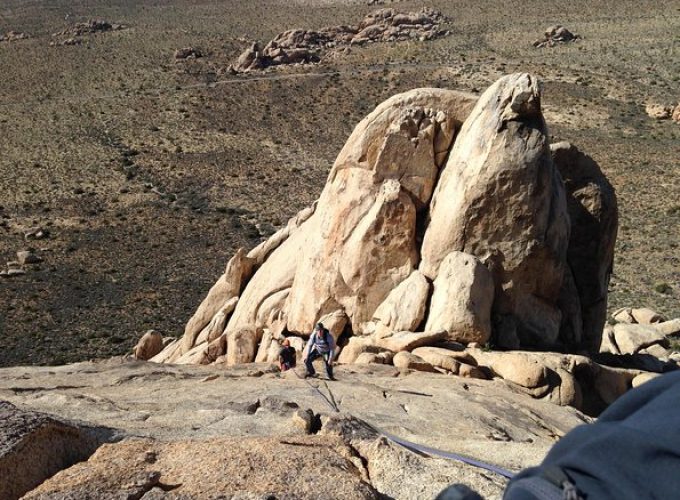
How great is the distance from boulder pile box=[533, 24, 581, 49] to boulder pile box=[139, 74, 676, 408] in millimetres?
72764

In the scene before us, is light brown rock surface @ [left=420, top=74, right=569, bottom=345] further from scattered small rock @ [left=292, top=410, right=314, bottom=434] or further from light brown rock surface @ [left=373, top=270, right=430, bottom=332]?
scattered small rock @ [left=292, top=410, right=314, bottom=434]

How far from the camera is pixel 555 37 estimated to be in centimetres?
9025

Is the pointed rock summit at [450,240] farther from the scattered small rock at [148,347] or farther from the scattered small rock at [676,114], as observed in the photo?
the scattered small rock at [676,114]

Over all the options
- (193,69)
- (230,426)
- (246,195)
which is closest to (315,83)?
(193,69)

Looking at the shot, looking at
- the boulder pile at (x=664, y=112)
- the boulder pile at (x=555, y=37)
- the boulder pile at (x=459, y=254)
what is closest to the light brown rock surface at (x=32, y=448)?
the boulder pile at (x=459, y=254)

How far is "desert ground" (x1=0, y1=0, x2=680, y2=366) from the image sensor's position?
1587 inches

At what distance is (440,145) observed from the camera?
2105cm

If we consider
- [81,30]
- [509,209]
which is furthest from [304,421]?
[81,30]

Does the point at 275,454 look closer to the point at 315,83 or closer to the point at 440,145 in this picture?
the point at 440,145

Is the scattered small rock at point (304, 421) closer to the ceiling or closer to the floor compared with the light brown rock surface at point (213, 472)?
closer to the floor

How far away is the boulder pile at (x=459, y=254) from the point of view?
60.8 feet

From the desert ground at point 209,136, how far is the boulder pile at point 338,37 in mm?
3588

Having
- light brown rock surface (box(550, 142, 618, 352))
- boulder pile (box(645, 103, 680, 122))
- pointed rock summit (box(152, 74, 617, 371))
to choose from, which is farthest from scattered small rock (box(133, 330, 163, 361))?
boulder pile (box(645, 103, 680, 122))

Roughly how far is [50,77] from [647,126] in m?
67.8
